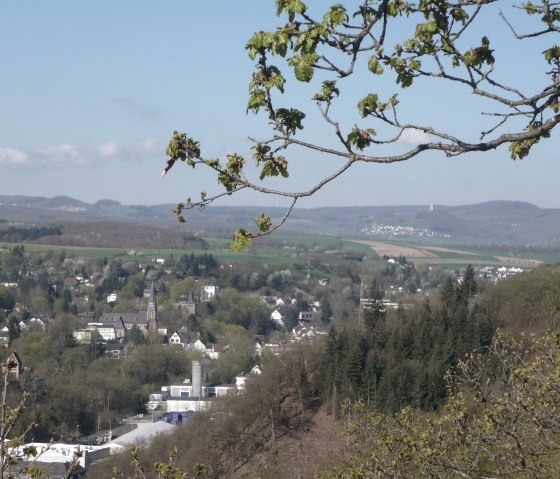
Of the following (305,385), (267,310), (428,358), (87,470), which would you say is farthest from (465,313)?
(267,310)

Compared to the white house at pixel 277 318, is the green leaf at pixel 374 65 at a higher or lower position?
higher

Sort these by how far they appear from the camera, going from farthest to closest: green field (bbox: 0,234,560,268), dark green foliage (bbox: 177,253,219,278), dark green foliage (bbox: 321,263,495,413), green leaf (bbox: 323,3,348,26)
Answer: green field (bbox: 0,234,560,268) < dark green foliage (bbox: 177,253,219,278) < dark green foliage (bbox: 321,263,495,413) < green leaf (bbox: 323,3,348,26)

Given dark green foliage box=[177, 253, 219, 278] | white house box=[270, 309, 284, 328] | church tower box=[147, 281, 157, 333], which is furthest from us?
dark green foliage box=[177, 253, 219, 278]

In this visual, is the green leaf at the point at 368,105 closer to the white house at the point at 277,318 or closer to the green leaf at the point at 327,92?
the green leaf at the point at 327,92

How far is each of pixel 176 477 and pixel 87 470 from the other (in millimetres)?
27297

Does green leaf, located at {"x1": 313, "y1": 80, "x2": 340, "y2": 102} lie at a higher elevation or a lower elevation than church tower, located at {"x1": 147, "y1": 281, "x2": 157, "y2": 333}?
higher

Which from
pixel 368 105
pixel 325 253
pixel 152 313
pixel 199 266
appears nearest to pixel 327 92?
pixel 368 105

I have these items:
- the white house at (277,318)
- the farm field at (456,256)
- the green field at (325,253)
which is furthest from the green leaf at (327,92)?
the farm field at (456,256)

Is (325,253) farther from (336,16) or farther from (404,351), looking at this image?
(336,16)

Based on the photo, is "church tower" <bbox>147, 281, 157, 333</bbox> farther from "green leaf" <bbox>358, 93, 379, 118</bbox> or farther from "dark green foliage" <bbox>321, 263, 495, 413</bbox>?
"green leaf" <bbox>358, 93, 379, 118</bbox>

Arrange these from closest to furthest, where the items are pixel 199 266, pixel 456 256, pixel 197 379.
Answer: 1. pixel 197 379
2. pixel 199 266
3. pixel 456 256

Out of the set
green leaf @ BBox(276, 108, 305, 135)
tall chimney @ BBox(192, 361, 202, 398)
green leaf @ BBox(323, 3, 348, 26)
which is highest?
green leaf @ BBox(323, 3, 348, 26)

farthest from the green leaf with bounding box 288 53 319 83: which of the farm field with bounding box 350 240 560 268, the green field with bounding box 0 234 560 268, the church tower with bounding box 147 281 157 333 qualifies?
the farm field with bounding box 350 240 560 268

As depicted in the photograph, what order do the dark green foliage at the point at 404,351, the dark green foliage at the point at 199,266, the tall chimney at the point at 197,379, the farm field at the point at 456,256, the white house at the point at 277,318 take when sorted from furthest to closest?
the farm field at the point at 456,256 → the dark green foliage at the point at 199,266 → the white house at the point at 277,318 → the tall chimney at the point at 197,379 → the dark green foliage at the point at 404,351
